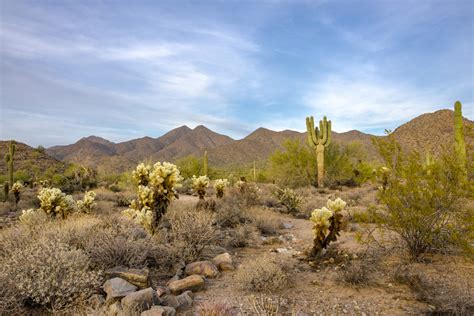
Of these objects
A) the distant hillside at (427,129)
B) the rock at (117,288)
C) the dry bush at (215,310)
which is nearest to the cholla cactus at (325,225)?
the dry bush at (215,310)

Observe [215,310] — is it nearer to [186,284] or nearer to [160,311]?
[160,311]

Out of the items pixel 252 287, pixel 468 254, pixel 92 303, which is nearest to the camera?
pixel 92 303

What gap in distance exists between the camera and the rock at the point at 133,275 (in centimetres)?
456

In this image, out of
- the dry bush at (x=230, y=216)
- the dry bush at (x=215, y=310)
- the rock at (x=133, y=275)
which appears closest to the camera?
the dry bush at (x=215, y=310)

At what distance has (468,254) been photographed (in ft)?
17.2

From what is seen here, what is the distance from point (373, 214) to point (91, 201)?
8671 millimetres

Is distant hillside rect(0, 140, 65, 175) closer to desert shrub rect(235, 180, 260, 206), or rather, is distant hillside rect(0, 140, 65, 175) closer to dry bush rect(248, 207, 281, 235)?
desert shrub rect(235, 180, 260, 206)

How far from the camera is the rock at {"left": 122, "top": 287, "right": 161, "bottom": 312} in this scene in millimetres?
3829

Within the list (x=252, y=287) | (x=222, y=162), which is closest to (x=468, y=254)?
(x=252, y=287)

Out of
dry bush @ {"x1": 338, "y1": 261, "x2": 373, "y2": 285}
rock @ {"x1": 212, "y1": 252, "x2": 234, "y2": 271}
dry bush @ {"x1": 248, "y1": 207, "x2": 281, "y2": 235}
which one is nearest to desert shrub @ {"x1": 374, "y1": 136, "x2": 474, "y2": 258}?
dry bush @ {"x1": 338, "y1": 261, "x2": 373, "y2": 285}

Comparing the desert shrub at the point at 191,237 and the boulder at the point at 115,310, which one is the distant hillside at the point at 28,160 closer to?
the desert shrub at the point at 191,237

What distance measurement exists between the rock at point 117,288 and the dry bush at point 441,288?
12.5ft

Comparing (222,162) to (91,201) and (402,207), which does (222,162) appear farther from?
(402,207)

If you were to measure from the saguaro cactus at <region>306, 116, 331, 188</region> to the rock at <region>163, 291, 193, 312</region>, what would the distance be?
58.8 ft
